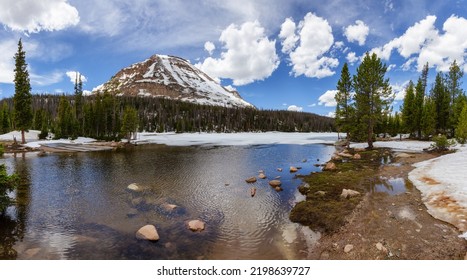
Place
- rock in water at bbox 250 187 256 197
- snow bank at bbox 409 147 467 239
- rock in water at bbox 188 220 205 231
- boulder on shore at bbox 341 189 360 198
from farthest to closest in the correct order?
1. rock in water at bbox 250 187 256 197
2. boulder on shore at bbox 341 189 360 198
3. rock in water at bbox 188 220 205 231
4. snow bank at bbox 409 147 467 239

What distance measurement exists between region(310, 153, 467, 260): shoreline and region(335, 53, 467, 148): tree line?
2917 cm

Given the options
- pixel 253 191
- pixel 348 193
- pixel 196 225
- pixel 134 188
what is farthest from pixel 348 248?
pixel 134 188

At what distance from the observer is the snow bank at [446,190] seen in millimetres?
10949

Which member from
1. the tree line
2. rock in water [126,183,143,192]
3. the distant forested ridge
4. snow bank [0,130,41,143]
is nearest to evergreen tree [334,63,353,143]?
the tree line

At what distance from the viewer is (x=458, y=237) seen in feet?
29.9

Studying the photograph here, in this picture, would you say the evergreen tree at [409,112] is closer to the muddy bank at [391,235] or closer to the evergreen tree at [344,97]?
the evergreen tree at [344,97]

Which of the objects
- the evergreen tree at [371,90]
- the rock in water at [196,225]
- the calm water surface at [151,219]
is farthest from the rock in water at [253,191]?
the evergreen tree at [371,90]

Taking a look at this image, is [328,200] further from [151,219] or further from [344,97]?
[344,97]

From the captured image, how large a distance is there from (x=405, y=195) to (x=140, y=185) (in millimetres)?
19053

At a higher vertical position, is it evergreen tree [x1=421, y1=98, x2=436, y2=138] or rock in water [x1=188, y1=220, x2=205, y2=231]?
evergreen tree [x1=421, y1=98, x2=436, y2=138]

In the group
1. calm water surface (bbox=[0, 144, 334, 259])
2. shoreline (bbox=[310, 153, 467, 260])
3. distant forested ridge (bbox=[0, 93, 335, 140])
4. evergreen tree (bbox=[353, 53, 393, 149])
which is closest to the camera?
shoreline (bbox=[310, 153, 467, 260])

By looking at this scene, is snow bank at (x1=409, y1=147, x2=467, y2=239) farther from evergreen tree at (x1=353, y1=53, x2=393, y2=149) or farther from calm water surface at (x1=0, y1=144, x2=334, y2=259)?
evergreen tree at (x1=353, y1=53, x2=393, y2=149)

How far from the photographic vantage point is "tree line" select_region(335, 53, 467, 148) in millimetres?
37656

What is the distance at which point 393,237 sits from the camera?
966cm
